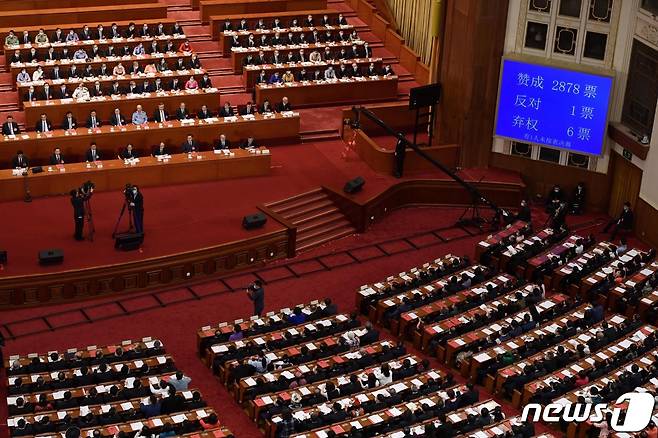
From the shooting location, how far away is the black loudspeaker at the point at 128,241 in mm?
26500

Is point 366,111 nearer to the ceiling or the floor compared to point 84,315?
nearer to the ceiling

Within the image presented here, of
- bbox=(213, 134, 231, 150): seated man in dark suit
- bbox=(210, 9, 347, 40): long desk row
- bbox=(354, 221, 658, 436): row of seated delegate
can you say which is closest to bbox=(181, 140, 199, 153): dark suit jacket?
bbox=(213, 134, 231, 150): seated man in dark suit

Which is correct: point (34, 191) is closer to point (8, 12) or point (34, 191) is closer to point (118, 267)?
point (118, 267)

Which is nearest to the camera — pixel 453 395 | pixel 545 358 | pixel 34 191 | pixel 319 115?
pixel 453 395

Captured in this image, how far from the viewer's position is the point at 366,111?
99.7 feet

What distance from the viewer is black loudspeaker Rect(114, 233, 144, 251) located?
86.9 ft

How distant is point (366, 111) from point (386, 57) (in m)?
5.93

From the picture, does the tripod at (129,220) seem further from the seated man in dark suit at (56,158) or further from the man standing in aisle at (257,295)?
the man standing in aisle at (257,295)

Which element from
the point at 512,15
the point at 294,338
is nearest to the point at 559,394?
the point at 294,338

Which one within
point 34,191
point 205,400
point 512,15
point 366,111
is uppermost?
point 512,15

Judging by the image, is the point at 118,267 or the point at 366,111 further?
the point at 366,111

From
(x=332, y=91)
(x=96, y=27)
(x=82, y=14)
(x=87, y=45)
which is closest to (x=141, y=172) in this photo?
(x=87, y=45)

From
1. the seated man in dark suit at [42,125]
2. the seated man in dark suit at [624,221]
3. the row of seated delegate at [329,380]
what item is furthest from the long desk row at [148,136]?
the seated man in dark suit at [624,221]

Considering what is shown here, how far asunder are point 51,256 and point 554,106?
12.6 meters
